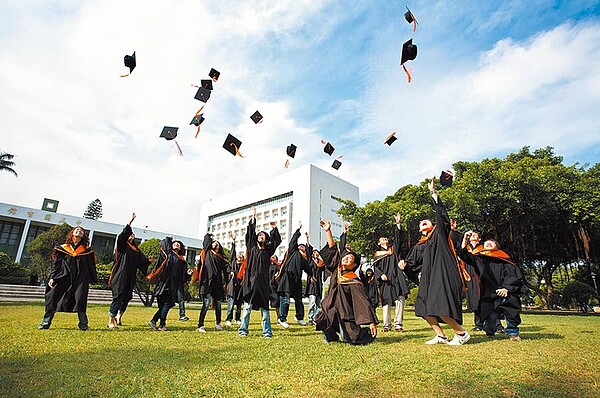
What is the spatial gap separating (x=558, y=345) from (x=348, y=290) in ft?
9.73

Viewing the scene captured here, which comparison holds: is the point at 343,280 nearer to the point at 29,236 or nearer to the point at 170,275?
the point at 170,275

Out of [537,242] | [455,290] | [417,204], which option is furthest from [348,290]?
[537,242]

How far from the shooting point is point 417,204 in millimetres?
20703

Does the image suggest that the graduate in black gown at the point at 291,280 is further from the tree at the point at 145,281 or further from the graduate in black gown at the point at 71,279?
the tree at the point at 145,281

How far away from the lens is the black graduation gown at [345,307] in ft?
17.4

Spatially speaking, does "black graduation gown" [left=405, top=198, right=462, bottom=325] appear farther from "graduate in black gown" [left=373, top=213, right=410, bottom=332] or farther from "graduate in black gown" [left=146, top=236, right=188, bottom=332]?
"graduate in black gown" [left=146, top=236, right=188, bottom=332]

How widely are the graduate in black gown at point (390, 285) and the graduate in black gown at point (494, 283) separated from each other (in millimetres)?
1491

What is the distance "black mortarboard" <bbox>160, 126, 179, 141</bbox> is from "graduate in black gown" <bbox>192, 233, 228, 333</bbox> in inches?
117

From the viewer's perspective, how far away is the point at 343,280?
569 centimetres

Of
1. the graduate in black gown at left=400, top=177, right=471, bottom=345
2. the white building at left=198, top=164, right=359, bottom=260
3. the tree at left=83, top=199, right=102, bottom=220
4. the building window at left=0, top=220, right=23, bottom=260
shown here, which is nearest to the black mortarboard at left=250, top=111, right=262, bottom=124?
the graduate in black gown at left=400, top=177, right=471, bottom=345

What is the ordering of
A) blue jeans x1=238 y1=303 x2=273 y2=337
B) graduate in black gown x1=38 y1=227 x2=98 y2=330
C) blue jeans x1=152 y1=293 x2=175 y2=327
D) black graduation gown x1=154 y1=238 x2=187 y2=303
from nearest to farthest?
blue jeans x1=238 y1=303 x2=273 y2=337
graduate in black gown x1=38 y1=227 x2=98 y2=330
blue jeans x1=152 y1=293 x2=175 y2=327
black graduation gown x1=154 y1=238 x2=187 y2=303

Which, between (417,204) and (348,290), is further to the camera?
(417,204)

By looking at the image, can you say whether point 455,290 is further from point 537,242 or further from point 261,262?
point 537,242

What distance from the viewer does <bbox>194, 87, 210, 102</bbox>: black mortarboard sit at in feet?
31.1
